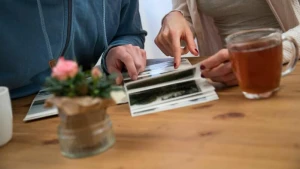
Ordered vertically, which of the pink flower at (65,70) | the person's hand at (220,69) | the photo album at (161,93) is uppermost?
the pink flower at (65,70)

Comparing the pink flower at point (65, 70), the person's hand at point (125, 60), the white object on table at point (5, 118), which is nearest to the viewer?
the pink flower at point (65, 70)

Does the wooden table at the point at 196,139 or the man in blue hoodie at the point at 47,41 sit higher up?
the man in blue hoodie at the point at 47,41

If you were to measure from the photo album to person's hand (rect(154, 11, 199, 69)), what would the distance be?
116 mm

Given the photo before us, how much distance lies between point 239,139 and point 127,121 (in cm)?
21

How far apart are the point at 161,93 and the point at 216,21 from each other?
2.06 feet

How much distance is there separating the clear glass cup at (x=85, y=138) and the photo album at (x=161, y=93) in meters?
0.13

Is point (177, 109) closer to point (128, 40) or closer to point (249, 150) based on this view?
point (249, 150)

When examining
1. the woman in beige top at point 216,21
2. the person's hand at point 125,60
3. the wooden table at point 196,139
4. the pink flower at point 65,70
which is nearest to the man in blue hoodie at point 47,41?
the person's hand at point 125,60

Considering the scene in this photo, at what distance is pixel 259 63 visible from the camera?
638mm

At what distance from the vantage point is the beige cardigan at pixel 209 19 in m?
1.07

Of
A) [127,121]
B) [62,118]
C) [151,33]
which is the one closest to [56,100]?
[62,118]

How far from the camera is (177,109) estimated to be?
0.66m

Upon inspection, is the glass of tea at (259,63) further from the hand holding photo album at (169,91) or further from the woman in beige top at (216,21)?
the woman in beige top at (216,21)

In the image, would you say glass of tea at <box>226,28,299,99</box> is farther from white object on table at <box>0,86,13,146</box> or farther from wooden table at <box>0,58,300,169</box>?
white object on table at <box>0,86,13,146</box>
